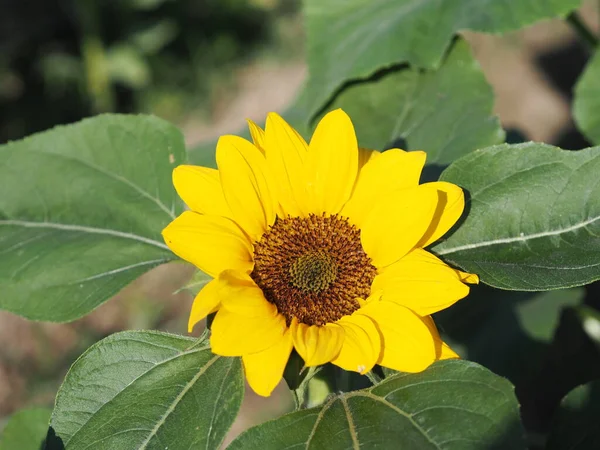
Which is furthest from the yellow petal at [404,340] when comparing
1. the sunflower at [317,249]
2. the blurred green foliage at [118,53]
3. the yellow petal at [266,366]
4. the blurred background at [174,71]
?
the blurred green foliage at [118,53]

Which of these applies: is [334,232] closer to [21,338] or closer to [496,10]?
[496,10]

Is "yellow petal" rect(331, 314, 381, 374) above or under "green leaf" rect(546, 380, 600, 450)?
above

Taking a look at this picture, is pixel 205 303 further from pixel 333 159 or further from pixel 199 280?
pixel 333 159

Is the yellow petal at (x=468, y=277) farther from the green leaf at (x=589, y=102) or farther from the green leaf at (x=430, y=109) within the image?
the green leaf at (x=589, y=102)

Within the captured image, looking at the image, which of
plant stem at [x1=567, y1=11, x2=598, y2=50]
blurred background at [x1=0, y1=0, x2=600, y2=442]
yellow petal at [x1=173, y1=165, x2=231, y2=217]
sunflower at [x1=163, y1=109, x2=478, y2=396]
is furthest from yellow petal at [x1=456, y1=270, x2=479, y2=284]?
blurred background at [x1=0, y1=0, x2=600, y2=442]

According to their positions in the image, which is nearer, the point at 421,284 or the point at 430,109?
the point at 421,284

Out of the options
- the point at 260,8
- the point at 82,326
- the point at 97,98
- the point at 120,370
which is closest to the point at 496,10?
the point at 120,370

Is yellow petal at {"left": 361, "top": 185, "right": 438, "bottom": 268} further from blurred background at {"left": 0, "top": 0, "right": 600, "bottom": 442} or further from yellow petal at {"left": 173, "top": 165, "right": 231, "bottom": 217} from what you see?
blurred background at {"left": 0, "top": 0, "right": 600, "bottom": 442}

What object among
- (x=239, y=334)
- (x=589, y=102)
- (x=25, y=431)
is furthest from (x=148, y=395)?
(x=589, y=102)
